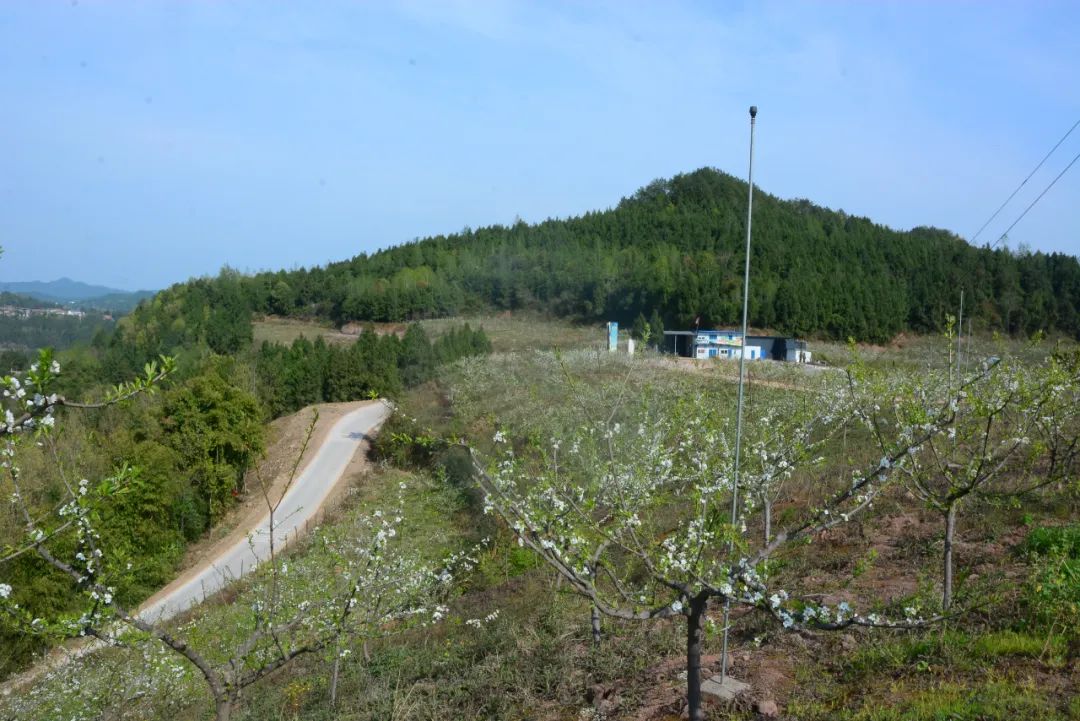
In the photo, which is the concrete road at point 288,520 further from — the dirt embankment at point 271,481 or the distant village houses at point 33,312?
the distant village houses at point 33,312

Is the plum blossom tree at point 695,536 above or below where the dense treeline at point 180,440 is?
above

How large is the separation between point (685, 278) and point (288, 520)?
109 feet

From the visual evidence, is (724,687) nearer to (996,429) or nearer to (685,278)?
(996,429)

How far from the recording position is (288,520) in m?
21.4

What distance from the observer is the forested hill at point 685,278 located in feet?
146

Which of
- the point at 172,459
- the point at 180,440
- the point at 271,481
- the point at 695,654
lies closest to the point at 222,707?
the point at 695,654

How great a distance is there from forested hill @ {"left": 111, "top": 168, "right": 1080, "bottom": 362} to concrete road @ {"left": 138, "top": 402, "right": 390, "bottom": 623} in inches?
896

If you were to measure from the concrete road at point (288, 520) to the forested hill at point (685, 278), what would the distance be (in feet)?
74.6

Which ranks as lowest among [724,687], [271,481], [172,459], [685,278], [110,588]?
[271,481]

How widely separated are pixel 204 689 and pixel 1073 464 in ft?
35.1

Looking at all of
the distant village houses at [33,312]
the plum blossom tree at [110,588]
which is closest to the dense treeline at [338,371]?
the plum blossom tree at [110,588]

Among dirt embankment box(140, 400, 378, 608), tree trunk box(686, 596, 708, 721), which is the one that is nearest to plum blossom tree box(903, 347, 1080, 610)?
tree trunk box(686, 596, 708, 721)

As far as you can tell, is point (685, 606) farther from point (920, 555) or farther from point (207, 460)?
point (207, 460)

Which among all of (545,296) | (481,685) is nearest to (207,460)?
(481,685)
